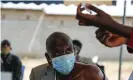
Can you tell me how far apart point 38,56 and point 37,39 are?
43cm

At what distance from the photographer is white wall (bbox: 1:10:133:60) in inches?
392

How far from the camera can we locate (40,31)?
32.9 feet

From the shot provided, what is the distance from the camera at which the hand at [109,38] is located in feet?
3.87

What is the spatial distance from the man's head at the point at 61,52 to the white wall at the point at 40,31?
7668 mm

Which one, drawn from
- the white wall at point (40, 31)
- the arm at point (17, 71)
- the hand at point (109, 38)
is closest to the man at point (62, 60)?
the hand at point (109, 38)

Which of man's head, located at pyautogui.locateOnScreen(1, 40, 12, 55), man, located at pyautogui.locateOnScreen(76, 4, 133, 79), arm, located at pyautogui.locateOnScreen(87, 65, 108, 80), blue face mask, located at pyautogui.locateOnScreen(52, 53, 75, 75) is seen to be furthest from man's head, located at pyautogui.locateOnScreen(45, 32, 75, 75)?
man's head, located at pyautogui.locateOnScreen(1, 40, 12, 55)

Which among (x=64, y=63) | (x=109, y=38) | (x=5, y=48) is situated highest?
(x=109, y=38)

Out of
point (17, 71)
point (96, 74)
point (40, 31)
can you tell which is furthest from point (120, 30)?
point (40, 31)

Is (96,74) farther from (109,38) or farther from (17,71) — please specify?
(17,71)

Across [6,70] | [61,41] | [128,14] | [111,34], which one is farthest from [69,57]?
[128,14]

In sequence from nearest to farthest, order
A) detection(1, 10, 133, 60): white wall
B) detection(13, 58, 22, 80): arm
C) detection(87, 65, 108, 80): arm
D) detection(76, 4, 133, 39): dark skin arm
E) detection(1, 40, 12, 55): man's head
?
detection(76, 4, 133, 39): dark skin arm < detection(87, 65, 108, 80): arm < detection(13, 58, 22, 80): arm < detection(1, 40, 12, 55): man's head < detection(1, 10, 133, 60): white wall

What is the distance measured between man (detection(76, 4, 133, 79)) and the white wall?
8.71 m

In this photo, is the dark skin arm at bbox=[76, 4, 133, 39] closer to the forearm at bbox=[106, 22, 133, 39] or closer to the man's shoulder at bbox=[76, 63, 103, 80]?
the forearm at bbox=[106, 22, 133, 39]

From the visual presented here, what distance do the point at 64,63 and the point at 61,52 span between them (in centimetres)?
6
